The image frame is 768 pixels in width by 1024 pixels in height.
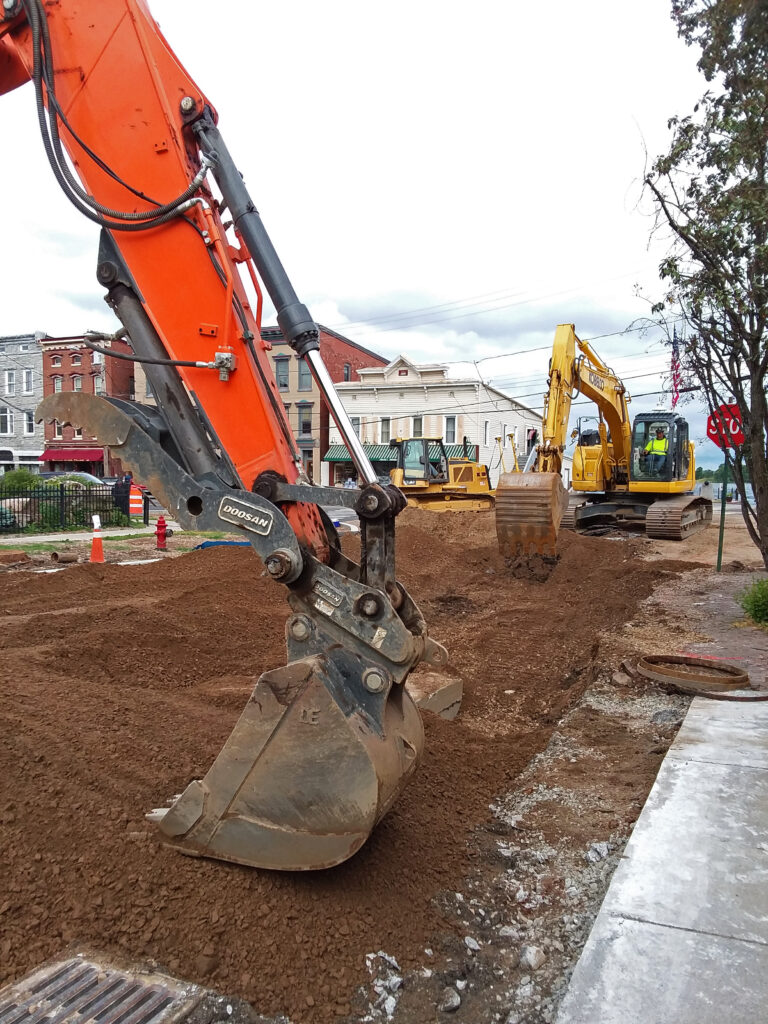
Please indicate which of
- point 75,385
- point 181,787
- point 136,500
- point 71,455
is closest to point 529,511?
point 181,787

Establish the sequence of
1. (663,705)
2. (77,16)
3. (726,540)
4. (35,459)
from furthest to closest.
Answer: (35,459), (726,540), (663,705), (77,16)

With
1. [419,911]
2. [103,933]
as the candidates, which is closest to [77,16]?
[103,933]

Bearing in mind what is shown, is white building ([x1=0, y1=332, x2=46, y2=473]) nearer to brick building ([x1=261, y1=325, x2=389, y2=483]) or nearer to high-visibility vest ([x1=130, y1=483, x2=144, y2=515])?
brick building ([x1=261, y1=325, x2=389, y2=483])

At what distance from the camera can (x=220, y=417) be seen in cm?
307

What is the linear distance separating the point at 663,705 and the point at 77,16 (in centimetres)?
518

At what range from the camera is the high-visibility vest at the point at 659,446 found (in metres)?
17.7

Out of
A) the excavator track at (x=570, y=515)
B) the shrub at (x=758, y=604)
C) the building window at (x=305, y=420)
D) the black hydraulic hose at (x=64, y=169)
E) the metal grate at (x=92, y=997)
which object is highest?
the building window at (x=305, y=420)

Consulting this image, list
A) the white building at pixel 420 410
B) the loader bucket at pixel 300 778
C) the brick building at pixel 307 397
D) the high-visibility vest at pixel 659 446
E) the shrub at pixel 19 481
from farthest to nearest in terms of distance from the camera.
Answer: the brick building at pixel 307 397 → the white building at pixel 420 410 → the shrub at pixel 19 481 → the high-visibility vest at pixel 659 446 → the loader bucket at pixel 300 778

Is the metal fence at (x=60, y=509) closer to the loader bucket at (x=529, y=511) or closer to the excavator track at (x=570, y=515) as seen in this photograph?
the excavator track at (x=570, y=515)

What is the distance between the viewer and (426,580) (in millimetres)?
11398

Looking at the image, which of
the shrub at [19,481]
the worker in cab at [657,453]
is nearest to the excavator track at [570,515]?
the worker in cab at [657,453]

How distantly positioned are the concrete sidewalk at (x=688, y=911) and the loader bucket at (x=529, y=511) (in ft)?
22.8

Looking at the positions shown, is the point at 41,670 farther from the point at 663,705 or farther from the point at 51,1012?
the point at 663,705

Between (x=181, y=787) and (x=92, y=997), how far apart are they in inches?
47.9
